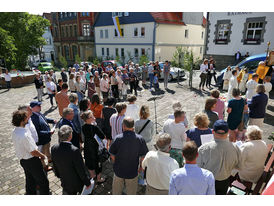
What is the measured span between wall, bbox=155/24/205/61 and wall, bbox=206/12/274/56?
12.2 ft

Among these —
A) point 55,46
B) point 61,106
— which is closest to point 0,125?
point 61,106

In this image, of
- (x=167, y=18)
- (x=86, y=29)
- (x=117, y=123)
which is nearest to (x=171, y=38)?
(x=167, y=18)

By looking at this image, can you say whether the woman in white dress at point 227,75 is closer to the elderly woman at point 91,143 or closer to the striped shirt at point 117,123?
the striped shirt at point 117,123

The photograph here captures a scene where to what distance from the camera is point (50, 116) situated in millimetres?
8562

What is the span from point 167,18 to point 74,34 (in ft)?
66.5

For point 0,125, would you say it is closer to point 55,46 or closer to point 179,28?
point 179,28

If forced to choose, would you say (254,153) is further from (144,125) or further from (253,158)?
(144,125)

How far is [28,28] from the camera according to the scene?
2325 centimetres

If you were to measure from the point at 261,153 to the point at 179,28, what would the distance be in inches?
1122

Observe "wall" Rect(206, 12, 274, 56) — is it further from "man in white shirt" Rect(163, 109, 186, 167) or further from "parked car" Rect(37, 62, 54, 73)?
"parked car" Rect(37, 62, 54, 73)

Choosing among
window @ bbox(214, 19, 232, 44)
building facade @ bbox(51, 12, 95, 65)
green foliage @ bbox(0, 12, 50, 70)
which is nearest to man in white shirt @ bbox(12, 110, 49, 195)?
green foliage @ bbox(0, 12, 50, 70)

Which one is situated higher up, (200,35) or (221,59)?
(200,35)

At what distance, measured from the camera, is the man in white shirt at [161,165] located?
2.65 meters

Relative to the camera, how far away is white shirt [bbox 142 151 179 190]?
266 centimetres
